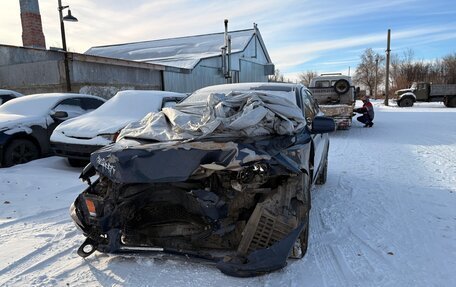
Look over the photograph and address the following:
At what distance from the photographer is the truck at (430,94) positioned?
26.2 metres

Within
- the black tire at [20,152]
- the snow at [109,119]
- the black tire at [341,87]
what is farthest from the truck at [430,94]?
the black tire at [20,152]

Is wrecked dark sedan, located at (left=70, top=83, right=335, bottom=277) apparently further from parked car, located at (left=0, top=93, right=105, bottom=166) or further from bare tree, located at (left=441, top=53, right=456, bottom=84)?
bare tree, located at (left=441, top=53, right=456, bottom=84)

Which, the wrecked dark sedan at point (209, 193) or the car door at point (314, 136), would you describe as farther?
the car door at point (314, 136)

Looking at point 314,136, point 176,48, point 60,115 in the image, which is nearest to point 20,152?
point 60,115

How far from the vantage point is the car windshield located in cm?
722

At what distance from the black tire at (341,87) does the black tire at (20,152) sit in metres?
10.7

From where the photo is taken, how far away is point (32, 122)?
267 inches

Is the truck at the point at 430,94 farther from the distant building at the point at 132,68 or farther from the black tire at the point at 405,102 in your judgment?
the distant building at the point at 132,68

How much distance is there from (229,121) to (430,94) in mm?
28838

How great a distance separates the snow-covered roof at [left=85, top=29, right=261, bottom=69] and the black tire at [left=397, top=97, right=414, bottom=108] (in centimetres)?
1306

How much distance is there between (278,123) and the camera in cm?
315

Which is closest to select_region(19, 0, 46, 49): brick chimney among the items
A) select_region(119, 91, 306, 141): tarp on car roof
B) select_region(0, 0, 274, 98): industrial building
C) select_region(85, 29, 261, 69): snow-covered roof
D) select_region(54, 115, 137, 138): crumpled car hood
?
select_region(0, 0, 274, 98): industrial building

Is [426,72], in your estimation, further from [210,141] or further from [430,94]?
[210,141]

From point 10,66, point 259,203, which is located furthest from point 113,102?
point 10,66
